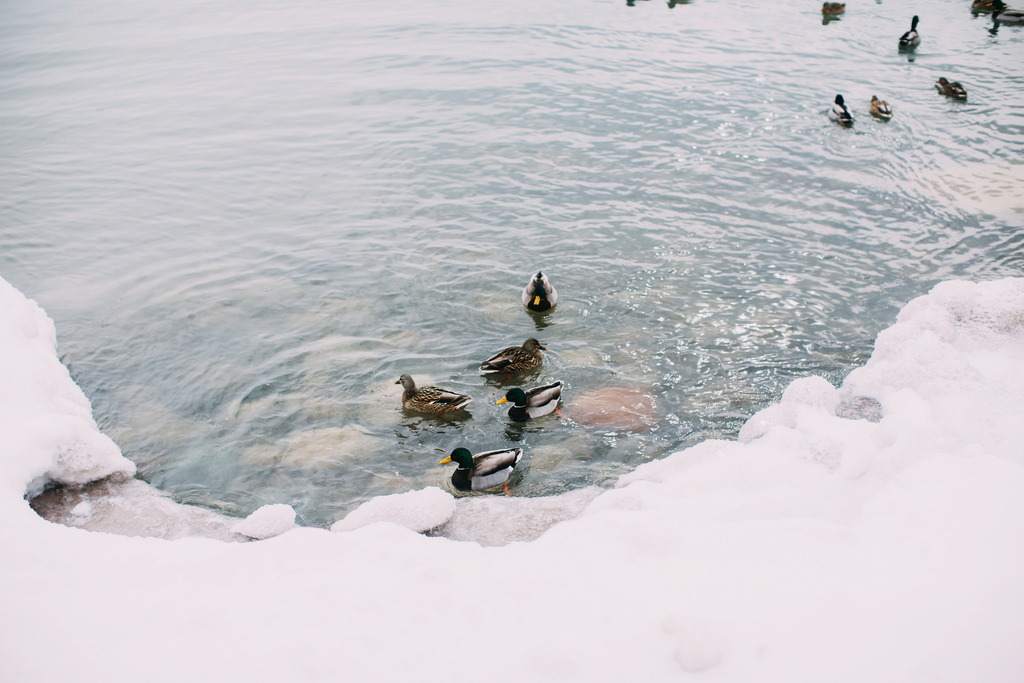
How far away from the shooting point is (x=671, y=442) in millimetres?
7422

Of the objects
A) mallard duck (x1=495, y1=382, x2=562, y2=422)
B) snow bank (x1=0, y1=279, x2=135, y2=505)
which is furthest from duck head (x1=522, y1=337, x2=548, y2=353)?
snow bank (x1=0, y1=279, x2=135, y2=505)

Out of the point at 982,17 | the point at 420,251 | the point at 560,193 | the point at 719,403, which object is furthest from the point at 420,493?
the point at 982,17

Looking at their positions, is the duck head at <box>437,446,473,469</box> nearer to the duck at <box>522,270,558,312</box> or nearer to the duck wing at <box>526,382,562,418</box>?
the duck wing at <box>526,382,562,418</box>

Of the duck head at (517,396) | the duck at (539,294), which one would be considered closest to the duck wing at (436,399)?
the duck head at (517,396)

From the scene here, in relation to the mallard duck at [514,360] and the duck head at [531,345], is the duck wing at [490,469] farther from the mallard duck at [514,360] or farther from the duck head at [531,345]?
the duck head at [531,345]

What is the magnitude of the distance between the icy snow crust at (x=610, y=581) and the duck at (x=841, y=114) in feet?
37.1

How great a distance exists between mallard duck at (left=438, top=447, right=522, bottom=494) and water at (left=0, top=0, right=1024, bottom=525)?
0.30m

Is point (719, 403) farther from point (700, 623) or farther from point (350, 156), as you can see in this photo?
point (350, 156)

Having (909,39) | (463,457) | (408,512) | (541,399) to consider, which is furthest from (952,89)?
(408,512)

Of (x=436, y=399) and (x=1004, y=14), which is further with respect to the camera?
(x=1004, y=14)

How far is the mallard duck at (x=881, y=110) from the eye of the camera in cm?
1570

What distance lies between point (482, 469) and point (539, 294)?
11.3ft

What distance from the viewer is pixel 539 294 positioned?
9.79 m

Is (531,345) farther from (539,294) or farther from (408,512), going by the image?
(408,512)
